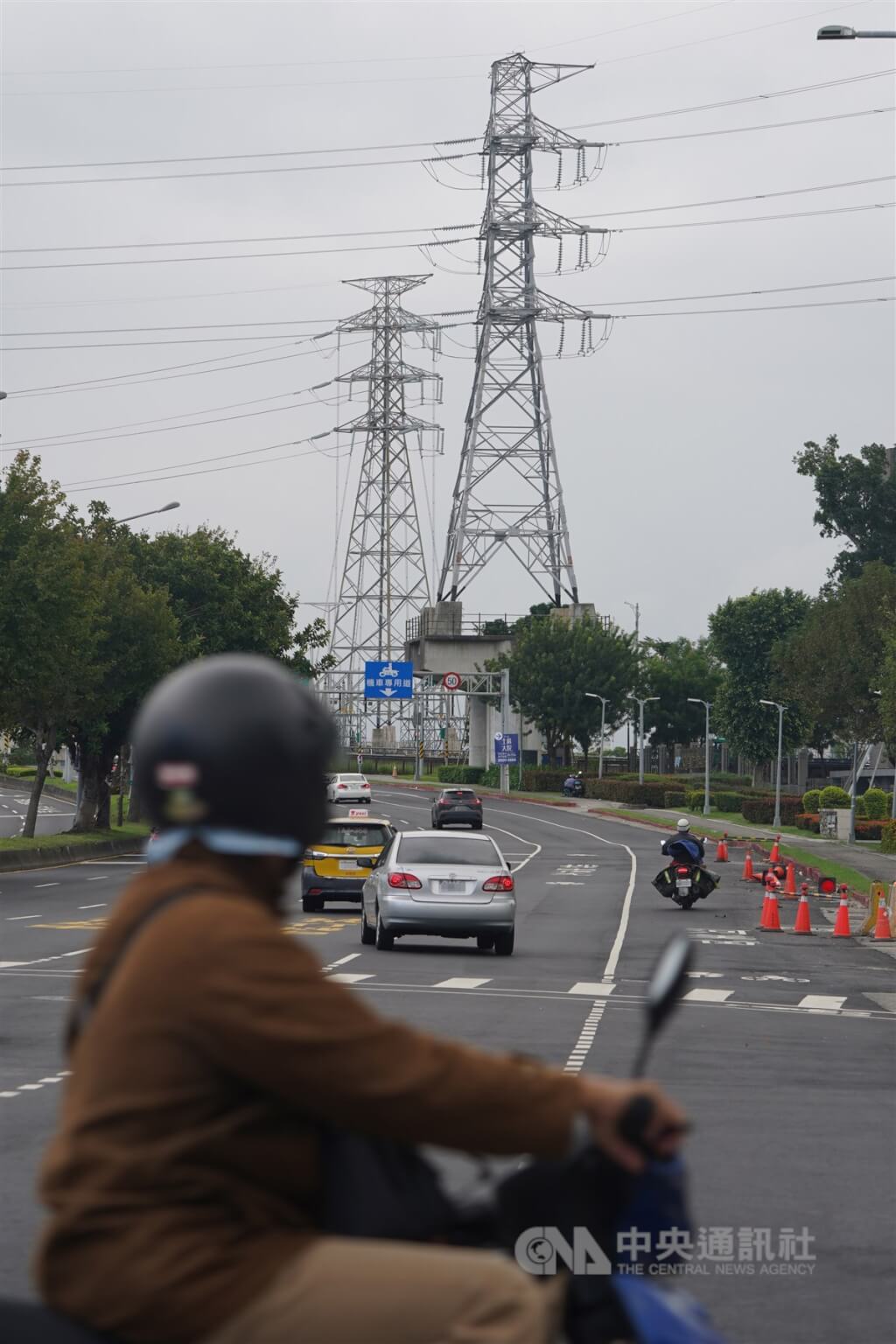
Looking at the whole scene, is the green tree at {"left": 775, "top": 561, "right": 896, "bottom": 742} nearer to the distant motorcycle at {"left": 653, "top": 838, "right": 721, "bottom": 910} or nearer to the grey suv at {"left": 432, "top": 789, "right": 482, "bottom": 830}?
the grey suv at {"left": 432, "top": 789, "right": 482, "bottom": 830}

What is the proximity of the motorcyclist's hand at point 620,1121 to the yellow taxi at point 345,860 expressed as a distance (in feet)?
89.8

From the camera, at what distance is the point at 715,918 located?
31.4 metres

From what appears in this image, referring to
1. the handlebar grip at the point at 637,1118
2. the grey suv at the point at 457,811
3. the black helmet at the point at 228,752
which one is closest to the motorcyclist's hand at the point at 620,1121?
the handlebar grip at the point at 637,1118

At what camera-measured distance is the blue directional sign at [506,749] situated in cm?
10281

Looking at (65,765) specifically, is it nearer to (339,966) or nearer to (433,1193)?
(339,966)

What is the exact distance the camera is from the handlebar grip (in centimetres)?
313

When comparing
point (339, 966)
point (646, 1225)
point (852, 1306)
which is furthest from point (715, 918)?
point (646, 1225)

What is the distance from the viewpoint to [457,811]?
6781 cm

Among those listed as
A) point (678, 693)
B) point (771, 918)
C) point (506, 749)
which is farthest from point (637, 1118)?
point (678, 693)

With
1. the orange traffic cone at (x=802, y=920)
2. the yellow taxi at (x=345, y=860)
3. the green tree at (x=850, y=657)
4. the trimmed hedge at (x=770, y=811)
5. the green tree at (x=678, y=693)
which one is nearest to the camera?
the orange traffic cone at (x=802, y=920)

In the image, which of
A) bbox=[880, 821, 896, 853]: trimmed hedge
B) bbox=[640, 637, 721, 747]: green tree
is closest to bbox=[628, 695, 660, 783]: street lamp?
bbox=[640, 637, 721, 747]: green tree

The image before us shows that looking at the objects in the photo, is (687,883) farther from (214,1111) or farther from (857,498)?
(857,498)

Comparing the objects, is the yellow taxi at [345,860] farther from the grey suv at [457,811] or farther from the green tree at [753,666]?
the green tree at [753,666]

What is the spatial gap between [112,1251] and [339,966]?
18.0m
